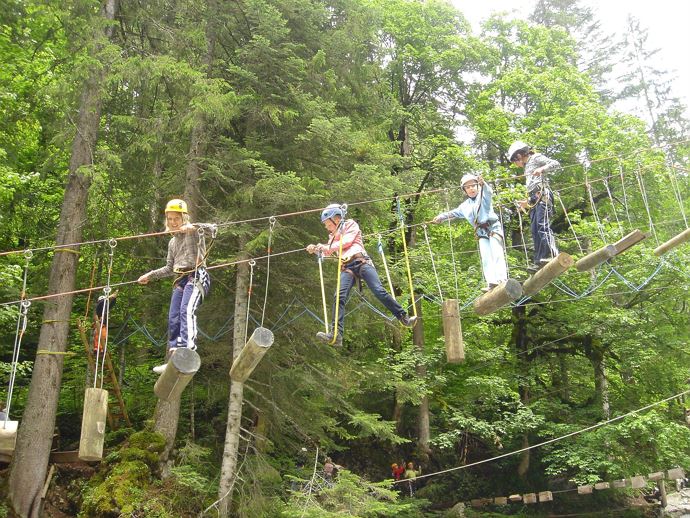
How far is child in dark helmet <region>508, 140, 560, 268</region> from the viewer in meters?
7.46

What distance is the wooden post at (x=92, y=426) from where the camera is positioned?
612cm

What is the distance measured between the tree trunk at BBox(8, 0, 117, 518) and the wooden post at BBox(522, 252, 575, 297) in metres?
6.74

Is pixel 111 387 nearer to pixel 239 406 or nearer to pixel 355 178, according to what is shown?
pixel 239 406

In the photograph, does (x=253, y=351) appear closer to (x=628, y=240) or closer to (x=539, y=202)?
(x=539, y=202)

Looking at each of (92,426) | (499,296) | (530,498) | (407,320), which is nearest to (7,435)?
(92,426)

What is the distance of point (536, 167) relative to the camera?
24.8 feet

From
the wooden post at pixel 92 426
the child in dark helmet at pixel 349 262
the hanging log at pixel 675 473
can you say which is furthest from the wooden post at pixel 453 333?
the hanging log at pixel 675 473

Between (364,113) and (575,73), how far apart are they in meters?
7.80

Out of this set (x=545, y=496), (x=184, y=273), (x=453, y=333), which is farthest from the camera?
(x=545, y=496)

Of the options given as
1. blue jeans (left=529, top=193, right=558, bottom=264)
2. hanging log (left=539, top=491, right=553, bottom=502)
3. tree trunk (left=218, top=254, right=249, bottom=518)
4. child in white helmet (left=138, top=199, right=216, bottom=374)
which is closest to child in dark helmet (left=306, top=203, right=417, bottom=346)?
child in white helmet (left=138, top=199, right=216, bottom=374)

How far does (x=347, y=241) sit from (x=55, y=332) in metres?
6.03

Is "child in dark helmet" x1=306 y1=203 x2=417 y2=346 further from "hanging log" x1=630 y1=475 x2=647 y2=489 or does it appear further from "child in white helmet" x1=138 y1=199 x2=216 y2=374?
"hanging log" x1=630 y1=475 x2=647 y2=489

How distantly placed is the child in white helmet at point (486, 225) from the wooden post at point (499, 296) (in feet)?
0.78

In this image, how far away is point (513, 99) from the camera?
19109mm
